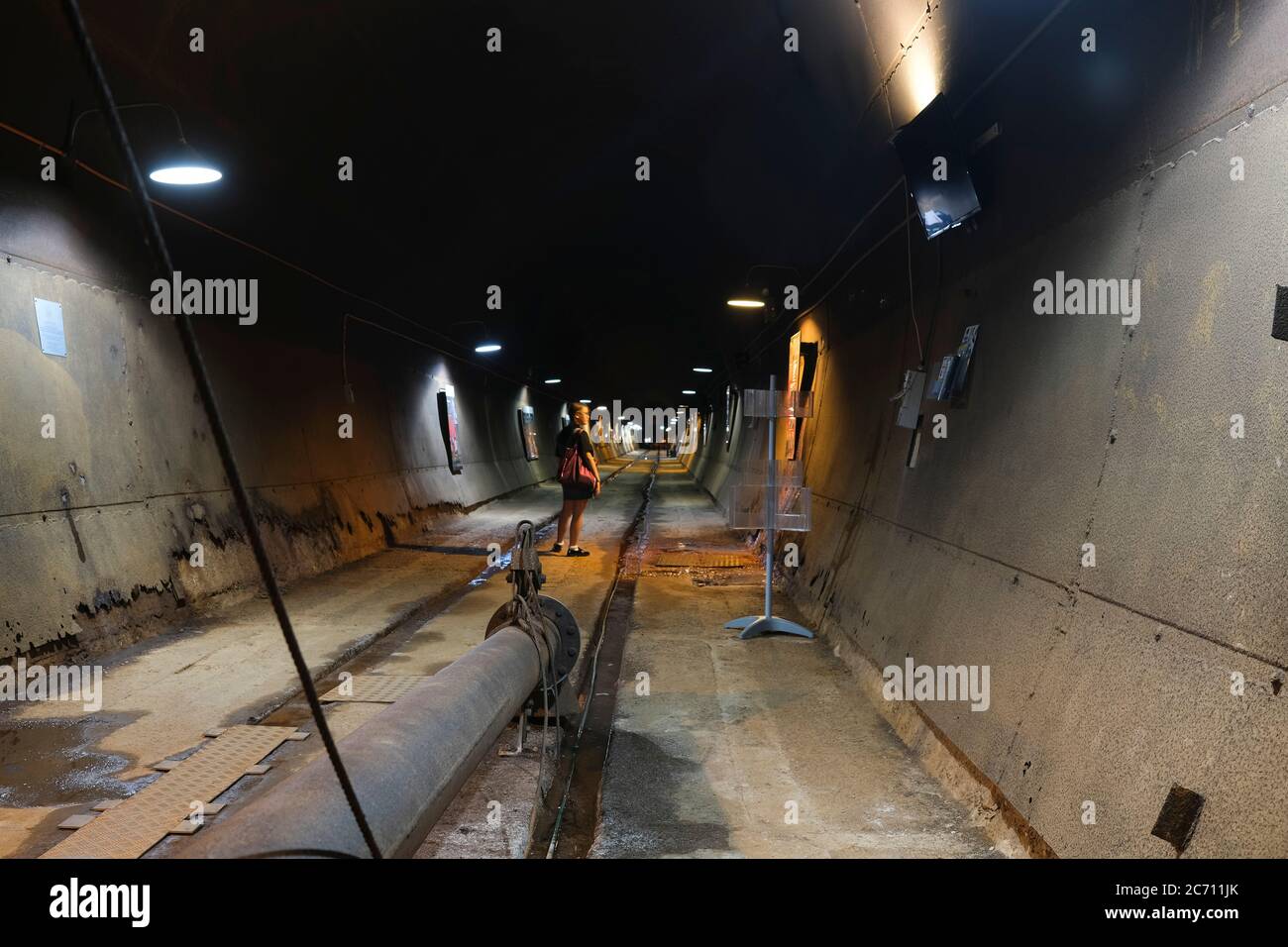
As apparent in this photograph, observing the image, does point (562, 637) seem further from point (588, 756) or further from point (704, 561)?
point (704, 561)

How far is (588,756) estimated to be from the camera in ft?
17.3

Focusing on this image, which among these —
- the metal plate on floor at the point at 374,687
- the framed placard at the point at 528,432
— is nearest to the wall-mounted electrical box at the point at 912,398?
the metal plate on floor at the point at 374,687

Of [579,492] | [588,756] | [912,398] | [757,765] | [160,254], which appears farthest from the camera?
[579,492]

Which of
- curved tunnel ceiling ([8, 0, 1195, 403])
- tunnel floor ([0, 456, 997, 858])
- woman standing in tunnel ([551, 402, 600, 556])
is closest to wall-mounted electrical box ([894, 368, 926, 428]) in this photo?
curved tunnel ceiling ([8, 0, 1195, 403])

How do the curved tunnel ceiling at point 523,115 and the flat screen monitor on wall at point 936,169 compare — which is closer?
the flat screen monitor on wall at point 936,169

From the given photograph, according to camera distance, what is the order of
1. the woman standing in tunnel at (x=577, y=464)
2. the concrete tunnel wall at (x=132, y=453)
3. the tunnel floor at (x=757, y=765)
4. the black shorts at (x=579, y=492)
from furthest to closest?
the black shorts at (x=579, y=492) < the woman standing in tunnel at (x=577, y=464) < the concrete tunnel wall at (x=132, y=453) < the tunnel floor at (x=757, y=765)

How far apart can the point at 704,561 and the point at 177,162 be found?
8287 millimetres

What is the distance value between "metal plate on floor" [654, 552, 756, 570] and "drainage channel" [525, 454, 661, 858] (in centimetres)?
279

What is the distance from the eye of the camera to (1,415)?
6398mm

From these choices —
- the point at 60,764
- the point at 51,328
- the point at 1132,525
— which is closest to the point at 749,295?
the point at 51,328

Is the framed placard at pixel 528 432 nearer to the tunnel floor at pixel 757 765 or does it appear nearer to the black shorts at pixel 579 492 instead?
the black shorts at pixel 579 492

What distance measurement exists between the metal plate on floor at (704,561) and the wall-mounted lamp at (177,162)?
24.6 ft

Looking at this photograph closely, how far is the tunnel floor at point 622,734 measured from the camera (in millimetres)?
4000

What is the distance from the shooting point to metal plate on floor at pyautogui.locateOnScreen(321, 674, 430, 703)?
5.90 m
